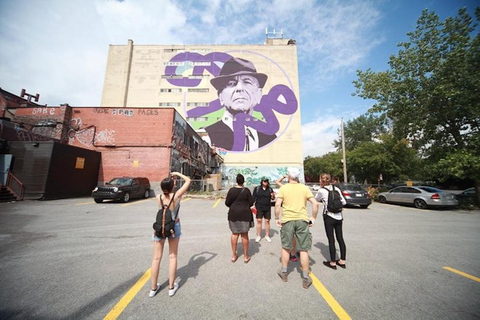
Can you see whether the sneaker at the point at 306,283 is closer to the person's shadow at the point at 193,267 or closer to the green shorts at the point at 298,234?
the green shorts at the point at 298,234

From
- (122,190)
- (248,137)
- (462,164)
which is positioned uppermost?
(248,137)

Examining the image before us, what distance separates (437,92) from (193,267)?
1824 cm

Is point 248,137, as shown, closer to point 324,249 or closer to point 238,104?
point 238,104

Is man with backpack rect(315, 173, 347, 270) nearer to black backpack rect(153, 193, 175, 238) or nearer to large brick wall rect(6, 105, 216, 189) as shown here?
black backpack rect(153, 193, 175, 238)

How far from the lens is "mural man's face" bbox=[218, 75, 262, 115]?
126ft

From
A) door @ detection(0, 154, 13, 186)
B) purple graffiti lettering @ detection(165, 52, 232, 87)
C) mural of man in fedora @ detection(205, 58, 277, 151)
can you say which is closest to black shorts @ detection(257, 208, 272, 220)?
door @ detection(0, 154, 13, 186)

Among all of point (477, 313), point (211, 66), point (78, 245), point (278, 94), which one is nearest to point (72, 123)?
point (78, 245)

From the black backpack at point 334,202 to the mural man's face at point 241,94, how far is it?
118ft

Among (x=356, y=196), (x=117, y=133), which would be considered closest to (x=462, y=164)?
(x=356, y=196)

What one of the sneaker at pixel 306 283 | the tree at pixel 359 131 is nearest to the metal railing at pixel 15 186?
the sneaker at pixel 306 283

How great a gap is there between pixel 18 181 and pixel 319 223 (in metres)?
17.7

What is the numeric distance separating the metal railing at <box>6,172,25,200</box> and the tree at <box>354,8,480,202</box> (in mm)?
26456

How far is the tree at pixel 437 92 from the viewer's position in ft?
39.9

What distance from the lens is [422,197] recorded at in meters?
12.2
